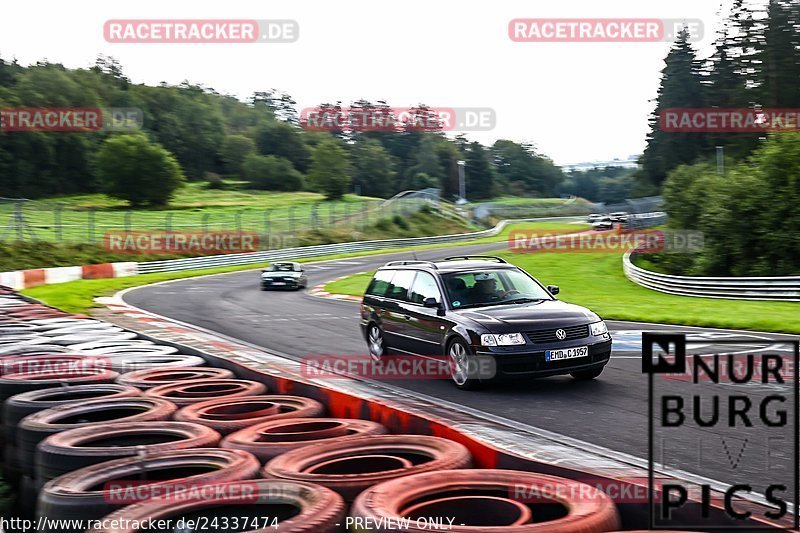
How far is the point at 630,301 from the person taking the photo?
2488 centimetres

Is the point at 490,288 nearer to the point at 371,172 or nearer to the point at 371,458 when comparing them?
the point at 371,458

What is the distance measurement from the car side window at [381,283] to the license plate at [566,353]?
3513 mm

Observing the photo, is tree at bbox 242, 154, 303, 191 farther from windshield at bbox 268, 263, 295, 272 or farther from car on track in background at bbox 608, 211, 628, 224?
windshield at bbox 268, 263, 295, 272

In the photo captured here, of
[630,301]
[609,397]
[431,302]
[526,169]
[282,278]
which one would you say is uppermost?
[526,169]

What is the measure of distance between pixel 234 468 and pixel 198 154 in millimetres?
116953

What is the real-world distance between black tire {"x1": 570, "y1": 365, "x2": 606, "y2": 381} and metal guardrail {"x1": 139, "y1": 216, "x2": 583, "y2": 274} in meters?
38.4

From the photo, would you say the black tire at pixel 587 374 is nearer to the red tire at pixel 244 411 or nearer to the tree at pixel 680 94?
the red tire at pixel 244 411

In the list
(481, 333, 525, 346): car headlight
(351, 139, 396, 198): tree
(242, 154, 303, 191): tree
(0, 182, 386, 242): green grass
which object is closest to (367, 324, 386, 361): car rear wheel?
(481, 333, 525, 346): car headlight

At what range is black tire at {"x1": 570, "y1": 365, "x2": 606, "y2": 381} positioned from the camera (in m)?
10.1

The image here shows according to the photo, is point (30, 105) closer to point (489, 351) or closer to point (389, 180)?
point (389, 180)

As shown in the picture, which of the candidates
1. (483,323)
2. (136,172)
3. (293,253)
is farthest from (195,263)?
(483,323)

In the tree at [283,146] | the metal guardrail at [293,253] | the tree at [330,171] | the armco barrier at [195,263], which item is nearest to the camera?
the armco barrier at [195,263]

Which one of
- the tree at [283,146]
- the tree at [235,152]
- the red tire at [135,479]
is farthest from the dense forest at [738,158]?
the tree at [235,152]

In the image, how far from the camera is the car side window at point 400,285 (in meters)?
11.9
